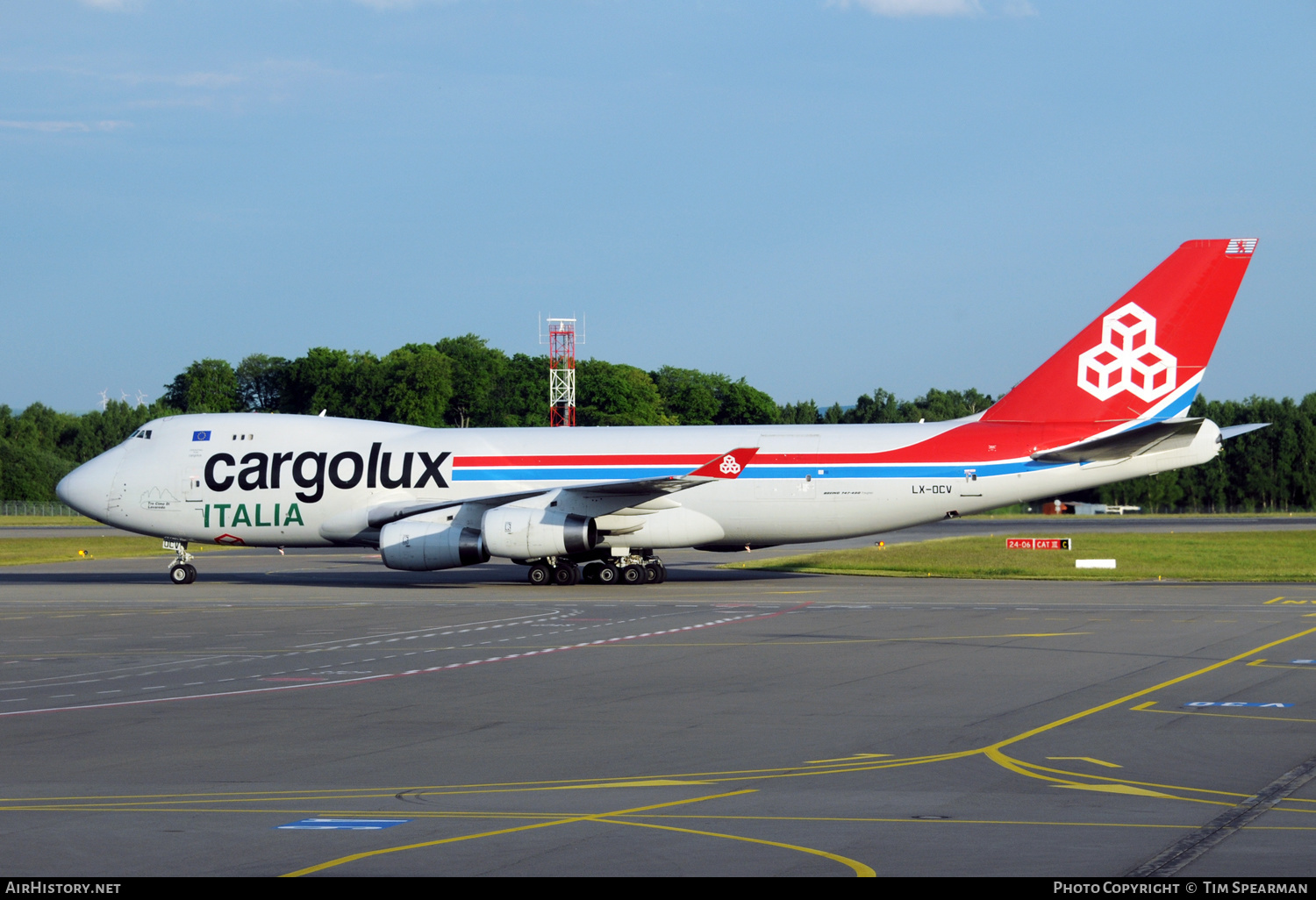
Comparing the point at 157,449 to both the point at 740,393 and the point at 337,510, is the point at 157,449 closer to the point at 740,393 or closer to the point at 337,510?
the point at 337,510

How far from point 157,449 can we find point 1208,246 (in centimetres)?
3037

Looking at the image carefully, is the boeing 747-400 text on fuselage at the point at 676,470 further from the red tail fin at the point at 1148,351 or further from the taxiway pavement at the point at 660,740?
the taxiway pavement at the point at 660,740

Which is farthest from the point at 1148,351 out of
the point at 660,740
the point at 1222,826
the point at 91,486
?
the point at 91,486

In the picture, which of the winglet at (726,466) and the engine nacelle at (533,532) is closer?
the winglet at (726,466)

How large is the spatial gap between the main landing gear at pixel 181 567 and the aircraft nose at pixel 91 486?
2.31 m

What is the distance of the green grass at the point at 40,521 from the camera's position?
87312mm

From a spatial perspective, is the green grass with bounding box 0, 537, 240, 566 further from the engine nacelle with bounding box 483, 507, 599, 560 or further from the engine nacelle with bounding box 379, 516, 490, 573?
the engine nacelle with bounding box 483, 507, 599, 560

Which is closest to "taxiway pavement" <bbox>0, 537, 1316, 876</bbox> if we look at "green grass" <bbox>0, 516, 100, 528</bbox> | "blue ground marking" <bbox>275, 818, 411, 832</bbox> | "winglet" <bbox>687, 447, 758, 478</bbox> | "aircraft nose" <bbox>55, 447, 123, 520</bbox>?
"blue ground marking" <bbox>275, 818, 411, 832</bbox>

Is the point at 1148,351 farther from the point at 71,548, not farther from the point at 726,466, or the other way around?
the point at 71,548

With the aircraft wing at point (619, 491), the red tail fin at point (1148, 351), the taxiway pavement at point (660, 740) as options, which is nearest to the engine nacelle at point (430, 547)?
the aircraft wing at point (619, 491)

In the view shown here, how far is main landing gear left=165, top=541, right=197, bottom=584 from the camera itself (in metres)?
37.8

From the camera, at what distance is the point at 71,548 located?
2323 inches

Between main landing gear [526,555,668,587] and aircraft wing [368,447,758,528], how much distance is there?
83.4 inches

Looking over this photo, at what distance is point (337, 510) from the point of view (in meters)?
36.7
